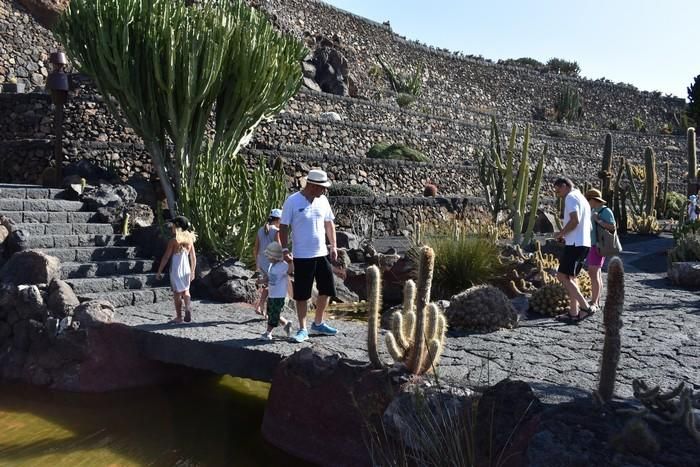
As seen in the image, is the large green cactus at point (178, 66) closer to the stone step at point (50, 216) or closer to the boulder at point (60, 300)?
the stone step at point (50, 216)

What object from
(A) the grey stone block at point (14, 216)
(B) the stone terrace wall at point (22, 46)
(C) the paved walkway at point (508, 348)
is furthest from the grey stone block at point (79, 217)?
(B) the stone terrace wall at point (22, 46)

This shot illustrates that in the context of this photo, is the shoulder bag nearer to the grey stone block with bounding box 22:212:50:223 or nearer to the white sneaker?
the white sneaker

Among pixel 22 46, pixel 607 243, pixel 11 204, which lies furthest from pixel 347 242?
pixel 22 46

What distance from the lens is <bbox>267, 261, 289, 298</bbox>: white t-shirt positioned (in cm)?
566

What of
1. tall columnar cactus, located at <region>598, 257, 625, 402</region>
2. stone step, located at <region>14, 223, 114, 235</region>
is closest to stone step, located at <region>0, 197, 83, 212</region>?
stone step, located at <region>14, 223, 114, 235</region>

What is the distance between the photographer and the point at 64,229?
29.9ft

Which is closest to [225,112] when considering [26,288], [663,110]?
[26,288]

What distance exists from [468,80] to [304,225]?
32334mm

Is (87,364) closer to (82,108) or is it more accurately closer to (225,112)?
(225,112)

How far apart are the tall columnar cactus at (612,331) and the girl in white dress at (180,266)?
410 cm

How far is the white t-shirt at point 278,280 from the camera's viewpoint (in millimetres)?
5660

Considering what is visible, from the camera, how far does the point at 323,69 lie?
23031mm

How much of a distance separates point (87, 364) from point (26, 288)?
125cm

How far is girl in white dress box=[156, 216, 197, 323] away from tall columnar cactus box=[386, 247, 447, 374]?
108 inches
